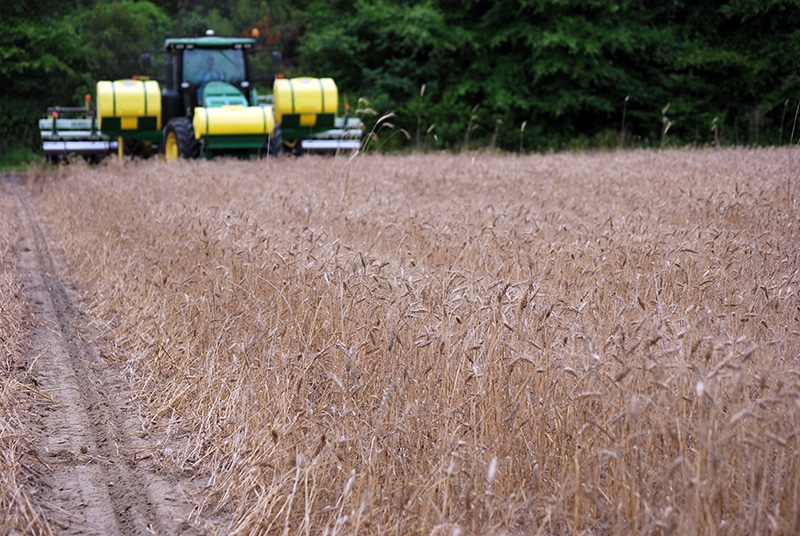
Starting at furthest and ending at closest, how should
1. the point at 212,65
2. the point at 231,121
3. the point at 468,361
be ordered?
the point at 212,65 < the point at 231,121 < the point at 468,361

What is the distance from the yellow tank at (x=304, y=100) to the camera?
636 inches

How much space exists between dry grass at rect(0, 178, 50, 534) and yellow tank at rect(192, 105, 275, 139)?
23.5ft

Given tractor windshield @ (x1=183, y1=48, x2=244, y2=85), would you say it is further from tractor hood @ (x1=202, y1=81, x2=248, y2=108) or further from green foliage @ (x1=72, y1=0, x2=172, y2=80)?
green foliage @ (x1=72, y1=0, x2=172, y2=80)

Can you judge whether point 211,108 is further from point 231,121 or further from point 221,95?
point 221,95

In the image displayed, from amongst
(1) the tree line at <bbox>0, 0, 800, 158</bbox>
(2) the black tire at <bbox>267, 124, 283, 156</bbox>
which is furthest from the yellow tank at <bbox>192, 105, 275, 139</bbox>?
(1) the tree line at <bbox>0, 0, 800, 158</bbox>

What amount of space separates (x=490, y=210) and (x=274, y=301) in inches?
134

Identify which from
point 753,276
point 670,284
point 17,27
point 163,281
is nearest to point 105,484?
point 163,281

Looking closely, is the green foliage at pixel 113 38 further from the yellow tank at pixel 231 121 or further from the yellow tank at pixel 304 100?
the yellow tank at pixel 231 121

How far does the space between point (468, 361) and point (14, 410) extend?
2.10m

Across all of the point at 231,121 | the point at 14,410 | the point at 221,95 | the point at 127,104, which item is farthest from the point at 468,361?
the point at 127,104

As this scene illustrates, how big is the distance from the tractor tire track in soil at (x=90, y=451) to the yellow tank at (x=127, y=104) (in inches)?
423

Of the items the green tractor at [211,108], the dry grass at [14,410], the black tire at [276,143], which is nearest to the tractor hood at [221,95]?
the green tractor at [211,108]

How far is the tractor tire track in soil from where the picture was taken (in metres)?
3.34

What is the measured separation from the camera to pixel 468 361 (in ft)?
12.3
